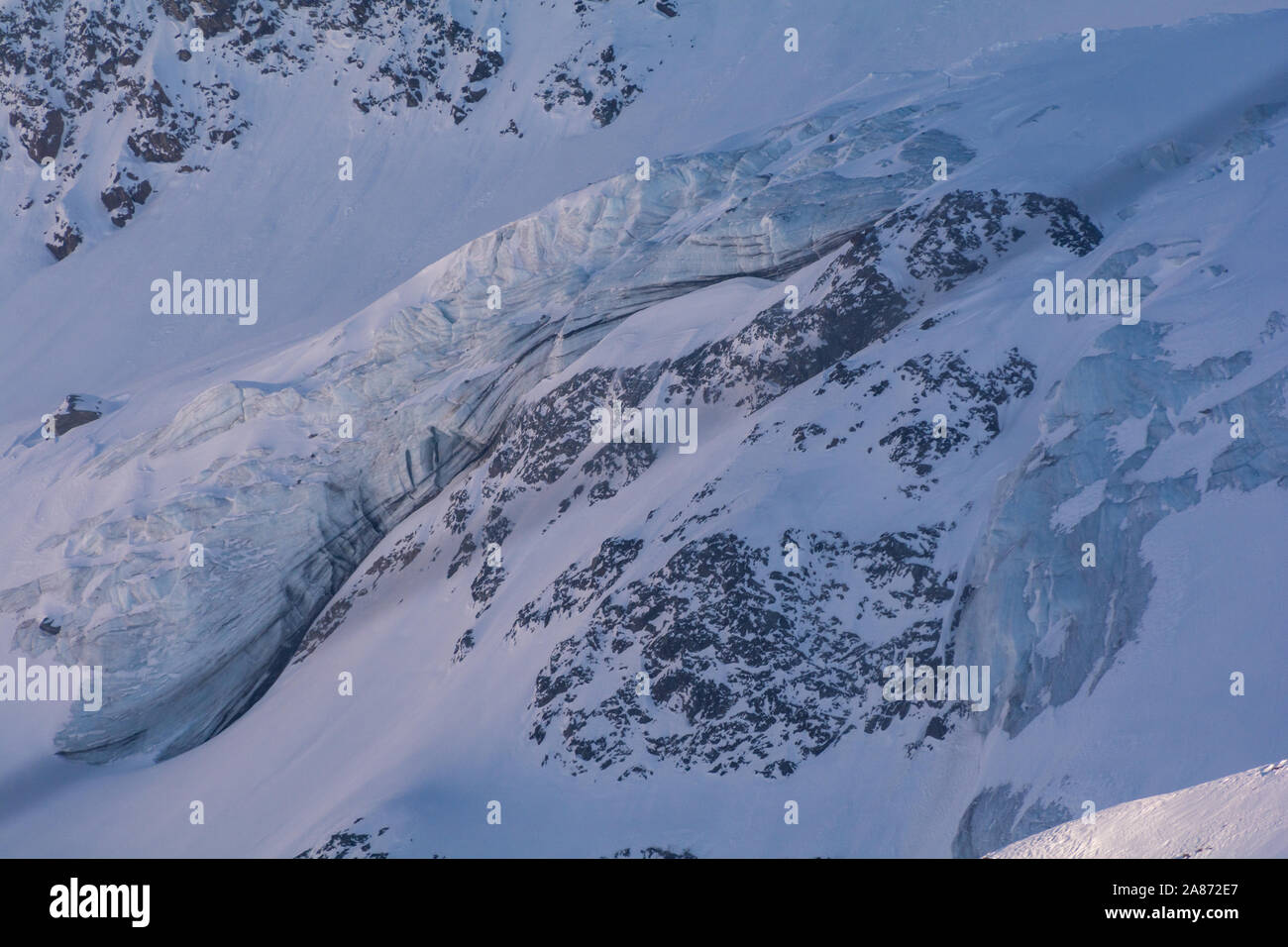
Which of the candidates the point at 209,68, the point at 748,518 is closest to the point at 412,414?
the point at 748,518

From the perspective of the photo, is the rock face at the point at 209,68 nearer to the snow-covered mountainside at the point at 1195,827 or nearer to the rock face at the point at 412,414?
the rock face at the point at 412,414

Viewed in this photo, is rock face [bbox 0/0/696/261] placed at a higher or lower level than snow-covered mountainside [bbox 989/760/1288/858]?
higher

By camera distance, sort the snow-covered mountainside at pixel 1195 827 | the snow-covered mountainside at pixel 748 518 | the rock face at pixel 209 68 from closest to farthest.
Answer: the snow-covered mountainside at pixel 1195 827 < the snow-covered mountainside at pixel 748 518 < the rock face at pixel 209 68

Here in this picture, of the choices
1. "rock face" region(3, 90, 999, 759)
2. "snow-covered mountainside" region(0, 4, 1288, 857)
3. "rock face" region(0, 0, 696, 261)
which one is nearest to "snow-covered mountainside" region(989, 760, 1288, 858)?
"snow-covered mountainside" region(0, 4, 1288, 857)

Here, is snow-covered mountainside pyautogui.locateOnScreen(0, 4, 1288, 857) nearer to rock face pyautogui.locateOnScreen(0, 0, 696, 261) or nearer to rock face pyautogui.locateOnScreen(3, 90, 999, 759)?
rock face pyautogui.locateOnScreen(3, 90, 999, 759)

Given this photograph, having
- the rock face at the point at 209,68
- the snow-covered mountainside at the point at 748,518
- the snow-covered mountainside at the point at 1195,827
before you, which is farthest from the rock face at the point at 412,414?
the rock face at the point at 209,68

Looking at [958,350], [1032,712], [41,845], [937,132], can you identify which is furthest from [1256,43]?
[41,845]
